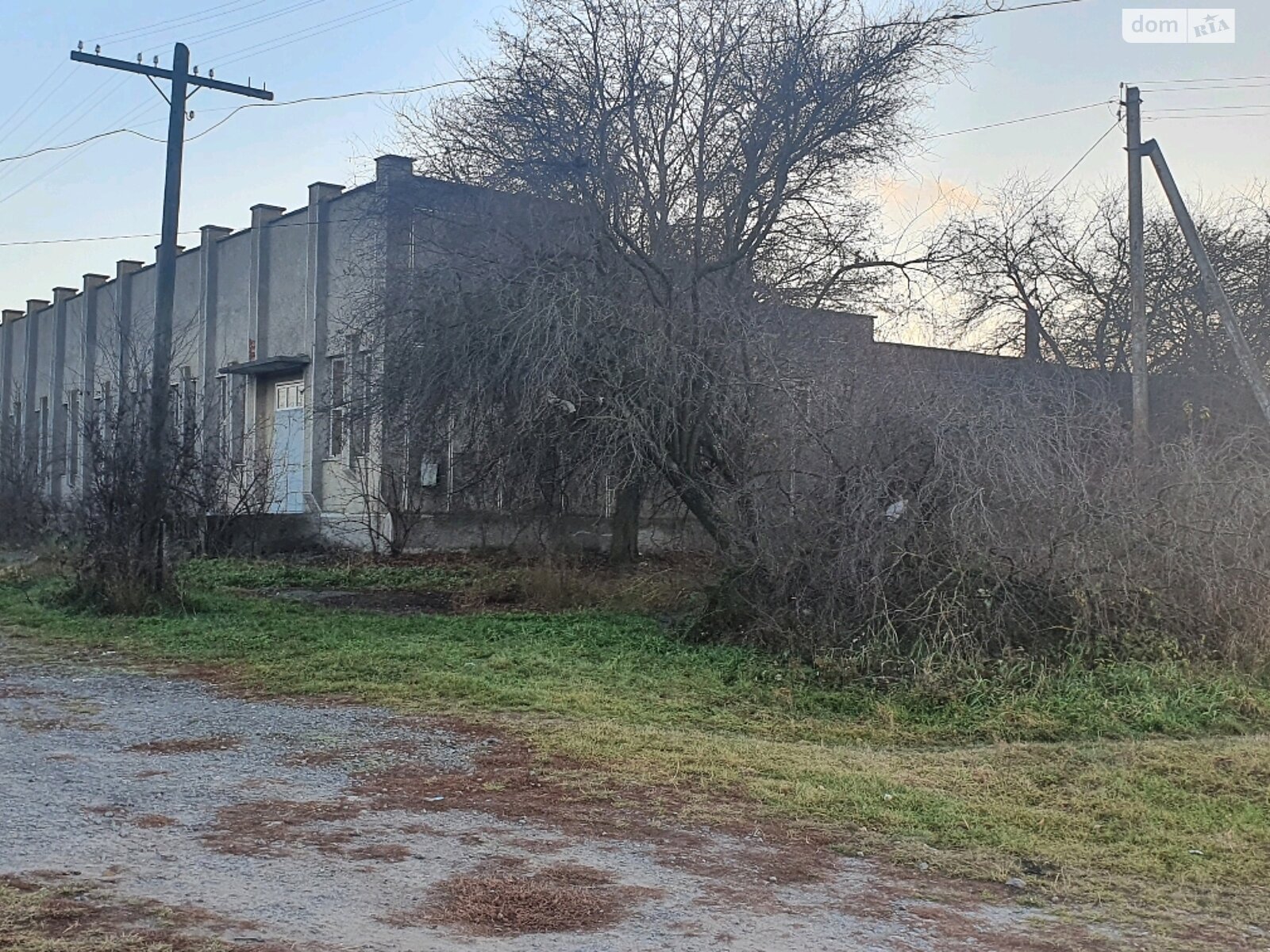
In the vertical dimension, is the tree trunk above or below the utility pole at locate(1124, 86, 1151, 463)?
below

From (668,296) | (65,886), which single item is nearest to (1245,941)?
(65,886)

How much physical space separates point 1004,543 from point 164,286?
440 inches

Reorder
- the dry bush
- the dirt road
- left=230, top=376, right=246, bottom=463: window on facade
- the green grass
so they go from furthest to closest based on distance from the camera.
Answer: left=230, top=376, right=246, bottom=463: window on facade
the dry bush
the green grass
the dirt road

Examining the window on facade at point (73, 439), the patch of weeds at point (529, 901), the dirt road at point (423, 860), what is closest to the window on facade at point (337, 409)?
the window on facade at point (73, 439)

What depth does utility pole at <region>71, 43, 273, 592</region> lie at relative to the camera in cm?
1561

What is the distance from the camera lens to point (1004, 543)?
10742 millimetres

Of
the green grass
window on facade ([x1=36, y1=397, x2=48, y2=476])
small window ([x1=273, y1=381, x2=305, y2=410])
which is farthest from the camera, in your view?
window on facade ([x1=36, y1=397, x2=48, y2=476])

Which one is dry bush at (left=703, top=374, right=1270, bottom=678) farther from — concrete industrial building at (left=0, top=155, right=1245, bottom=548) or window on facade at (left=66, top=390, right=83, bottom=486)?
window on facade at (left=66, top=390, right=83, bottom=486)

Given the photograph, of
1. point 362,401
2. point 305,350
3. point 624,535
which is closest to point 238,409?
point 305,350

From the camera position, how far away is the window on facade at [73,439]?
21.0 meters

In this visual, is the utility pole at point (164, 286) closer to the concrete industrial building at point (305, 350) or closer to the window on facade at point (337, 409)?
the concrete industrial building at point (305, 350)

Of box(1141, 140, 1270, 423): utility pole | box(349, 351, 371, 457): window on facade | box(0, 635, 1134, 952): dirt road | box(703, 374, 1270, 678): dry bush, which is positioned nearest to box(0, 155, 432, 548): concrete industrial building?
box(349, 351, 371, 457): window on facade

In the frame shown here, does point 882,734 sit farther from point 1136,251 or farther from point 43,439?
point 43,439

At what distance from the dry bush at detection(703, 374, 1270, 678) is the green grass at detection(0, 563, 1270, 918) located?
0.49 meters
